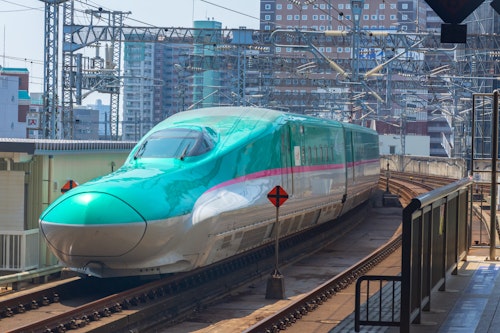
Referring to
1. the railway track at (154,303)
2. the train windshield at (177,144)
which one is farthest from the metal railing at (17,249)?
the train windshield at (177,144)

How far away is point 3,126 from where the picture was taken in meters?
83.0

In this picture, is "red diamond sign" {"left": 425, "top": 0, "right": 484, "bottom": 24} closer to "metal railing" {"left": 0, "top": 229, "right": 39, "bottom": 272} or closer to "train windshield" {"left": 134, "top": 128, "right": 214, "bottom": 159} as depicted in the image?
"train windshield" {"left": 134, "top": 128, "right": 214, "bottom": 159}

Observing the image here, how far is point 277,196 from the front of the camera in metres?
17.5

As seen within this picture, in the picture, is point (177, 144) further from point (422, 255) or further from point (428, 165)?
point (428, 165)

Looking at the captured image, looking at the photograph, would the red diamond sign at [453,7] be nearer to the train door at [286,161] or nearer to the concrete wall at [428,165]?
the train door at [286,161]

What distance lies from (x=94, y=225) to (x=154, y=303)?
176 cm

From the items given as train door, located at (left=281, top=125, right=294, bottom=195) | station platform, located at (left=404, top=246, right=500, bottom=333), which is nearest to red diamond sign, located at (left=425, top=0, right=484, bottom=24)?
station platform, located at (left=404, top=246, right=500, bottom=333)

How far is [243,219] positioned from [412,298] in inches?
252

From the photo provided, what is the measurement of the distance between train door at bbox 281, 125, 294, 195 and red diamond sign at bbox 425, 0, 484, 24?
865 centimetres

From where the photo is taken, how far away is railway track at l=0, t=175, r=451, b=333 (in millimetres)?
13445

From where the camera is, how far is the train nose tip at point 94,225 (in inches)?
548

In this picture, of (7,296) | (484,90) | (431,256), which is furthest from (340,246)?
(484,90)

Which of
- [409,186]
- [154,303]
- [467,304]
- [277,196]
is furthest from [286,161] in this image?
[409,186]

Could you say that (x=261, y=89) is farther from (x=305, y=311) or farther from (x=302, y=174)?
(x=305, y=311)
